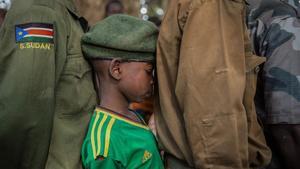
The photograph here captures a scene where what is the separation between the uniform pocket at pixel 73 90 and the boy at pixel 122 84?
0.06 metres

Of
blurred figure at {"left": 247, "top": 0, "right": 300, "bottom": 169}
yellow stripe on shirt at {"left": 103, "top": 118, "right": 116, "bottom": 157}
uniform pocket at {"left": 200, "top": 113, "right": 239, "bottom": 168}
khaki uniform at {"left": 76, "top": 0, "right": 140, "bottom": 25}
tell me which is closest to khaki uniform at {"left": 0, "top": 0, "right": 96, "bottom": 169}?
yellow stripe on shirt at {"left": 103, "top": 118, "right": 116, "bottom": 157}

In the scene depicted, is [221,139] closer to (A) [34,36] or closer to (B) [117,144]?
(B) [117,144]

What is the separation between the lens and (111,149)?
1.94 meters

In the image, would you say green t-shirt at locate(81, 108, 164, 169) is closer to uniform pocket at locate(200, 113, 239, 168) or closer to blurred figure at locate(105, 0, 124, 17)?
uniform pocket at locate(200, 113, 239, 168)

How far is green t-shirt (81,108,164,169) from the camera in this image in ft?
6.29

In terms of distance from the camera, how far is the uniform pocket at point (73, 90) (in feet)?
6.58

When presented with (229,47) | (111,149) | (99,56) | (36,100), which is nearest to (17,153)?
(36,100)

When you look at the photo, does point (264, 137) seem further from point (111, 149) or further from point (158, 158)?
point (111, 149)

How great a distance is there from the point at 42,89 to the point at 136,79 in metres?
0.44

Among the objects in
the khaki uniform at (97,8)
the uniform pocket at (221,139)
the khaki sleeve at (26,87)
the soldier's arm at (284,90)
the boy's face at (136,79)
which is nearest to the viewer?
the uniform pocket at (221,139)

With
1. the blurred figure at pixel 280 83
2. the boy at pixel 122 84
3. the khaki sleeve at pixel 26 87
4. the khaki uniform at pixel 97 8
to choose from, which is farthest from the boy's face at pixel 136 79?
the khaki uniform at pixel 97 8

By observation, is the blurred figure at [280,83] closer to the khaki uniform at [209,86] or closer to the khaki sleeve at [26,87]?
the khaki uniform at [209,86]

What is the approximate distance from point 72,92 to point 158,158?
1.63 feet

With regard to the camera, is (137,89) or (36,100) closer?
(36,100)
